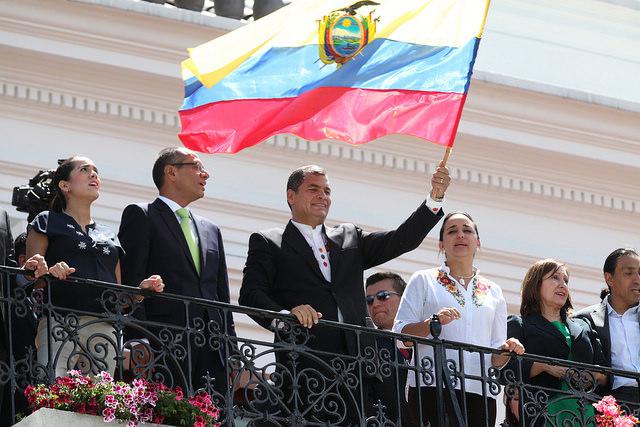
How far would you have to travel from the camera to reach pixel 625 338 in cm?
1306

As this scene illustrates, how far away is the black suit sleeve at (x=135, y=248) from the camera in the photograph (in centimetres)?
1219

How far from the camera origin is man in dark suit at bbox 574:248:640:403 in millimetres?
12891

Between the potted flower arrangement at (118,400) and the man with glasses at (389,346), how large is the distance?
3.99ft

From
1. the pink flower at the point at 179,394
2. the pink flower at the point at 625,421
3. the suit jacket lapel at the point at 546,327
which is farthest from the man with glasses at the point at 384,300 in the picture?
the pink flower at the point at 179,394

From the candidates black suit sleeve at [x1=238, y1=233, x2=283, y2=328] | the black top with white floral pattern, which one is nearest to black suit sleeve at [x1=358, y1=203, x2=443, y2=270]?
black suit sleeve at [x1=238, y1=233, x2=283, y2=328]

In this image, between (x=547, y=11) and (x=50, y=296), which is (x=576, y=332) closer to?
(x=50, y=296)

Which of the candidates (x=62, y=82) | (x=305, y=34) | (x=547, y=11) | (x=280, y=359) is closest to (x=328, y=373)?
(x=280, y=359)

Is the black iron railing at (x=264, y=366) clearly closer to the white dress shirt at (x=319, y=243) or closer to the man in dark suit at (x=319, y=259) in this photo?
the man in dark suit at (x=319, y=259)

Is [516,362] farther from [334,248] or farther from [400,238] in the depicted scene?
[334,248]

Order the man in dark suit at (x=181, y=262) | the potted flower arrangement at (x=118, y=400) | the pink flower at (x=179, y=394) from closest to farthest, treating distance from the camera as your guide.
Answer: the potted flower arrangement at (x=118, y=400), the pink flower at (x=179, y=394), the man in dark suit at (x=181, y=262)

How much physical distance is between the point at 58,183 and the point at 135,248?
567 millimetres

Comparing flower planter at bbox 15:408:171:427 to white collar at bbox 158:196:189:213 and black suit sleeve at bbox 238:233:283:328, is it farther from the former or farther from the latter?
white collar at bbox 158:196:189:213

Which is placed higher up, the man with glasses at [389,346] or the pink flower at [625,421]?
the man with glasses at [389,346]

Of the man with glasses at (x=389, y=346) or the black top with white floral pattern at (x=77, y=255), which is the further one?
the man with glasses at (x=389, y=346)
